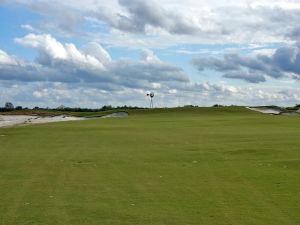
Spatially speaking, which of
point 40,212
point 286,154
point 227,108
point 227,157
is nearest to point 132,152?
point 227,157

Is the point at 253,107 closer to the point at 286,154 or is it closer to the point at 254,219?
the point at 286,154

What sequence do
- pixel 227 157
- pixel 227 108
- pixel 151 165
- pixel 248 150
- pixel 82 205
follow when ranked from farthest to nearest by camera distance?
pixel 227 108
pixel 248 150
pixel 227 157
pixel 151 165
pixel 82 205

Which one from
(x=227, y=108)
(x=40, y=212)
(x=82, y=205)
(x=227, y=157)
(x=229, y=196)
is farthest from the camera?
(x=227, y=108)

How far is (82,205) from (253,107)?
7987 cm

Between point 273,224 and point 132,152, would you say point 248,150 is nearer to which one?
point 132,152

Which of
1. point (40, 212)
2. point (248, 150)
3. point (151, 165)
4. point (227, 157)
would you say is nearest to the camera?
point (40, 212)

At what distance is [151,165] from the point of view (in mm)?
18703

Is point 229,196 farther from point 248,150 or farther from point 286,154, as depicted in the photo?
point 248,150

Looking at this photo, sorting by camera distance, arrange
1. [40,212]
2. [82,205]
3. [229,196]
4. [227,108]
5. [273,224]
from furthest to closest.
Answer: [227,108], [229,196], [82,205], [40,212], [273,224]

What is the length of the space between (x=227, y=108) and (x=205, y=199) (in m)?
73.8

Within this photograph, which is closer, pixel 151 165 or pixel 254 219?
pixel 254 219

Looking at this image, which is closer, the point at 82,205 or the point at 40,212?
the point at 40,212

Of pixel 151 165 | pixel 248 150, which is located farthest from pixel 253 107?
pixel 151 165

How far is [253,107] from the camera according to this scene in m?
88.8
